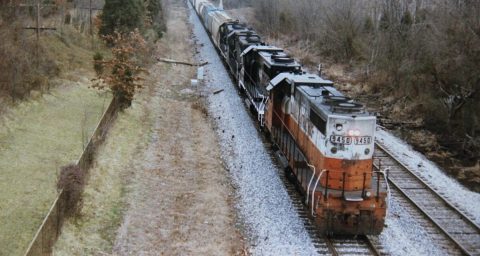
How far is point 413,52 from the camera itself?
30.2 metres

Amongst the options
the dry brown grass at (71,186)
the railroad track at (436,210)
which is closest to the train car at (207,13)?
the railroad track at (436,210)

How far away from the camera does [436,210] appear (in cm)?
1677

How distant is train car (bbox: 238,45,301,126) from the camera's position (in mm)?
21742

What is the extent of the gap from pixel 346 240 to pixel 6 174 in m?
10.4

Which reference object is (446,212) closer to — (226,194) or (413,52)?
(226,194)

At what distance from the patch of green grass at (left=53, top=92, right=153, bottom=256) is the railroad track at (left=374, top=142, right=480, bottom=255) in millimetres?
7966

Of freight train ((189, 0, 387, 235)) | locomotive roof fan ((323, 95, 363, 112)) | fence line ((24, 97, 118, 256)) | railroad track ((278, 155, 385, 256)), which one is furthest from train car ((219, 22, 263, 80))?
railroad track ((278, 155, 385, 256))

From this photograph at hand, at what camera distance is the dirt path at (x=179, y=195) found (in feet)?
46.3

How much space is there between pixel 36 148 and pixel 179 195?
581 centimetres

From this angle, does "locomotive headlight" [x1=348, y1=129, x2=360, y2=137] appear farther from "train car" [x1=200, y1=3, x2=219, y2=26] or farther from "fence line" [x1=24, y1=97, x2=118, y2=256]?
"train car" [x1=200, y1=3, x2=219, y2=26]

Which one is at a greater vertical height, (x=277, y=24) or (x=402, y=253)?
(x=277, y=24)

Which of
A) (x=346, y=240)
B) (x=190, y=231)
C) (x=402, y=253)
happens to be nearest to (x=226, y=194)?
(x=190, y=231)

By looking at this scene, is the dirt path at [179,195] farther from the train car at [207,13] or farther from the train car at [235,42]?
the train car at [207,13]

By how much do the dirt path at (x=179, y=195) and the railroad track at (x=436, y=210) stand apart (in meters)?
5.24
